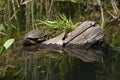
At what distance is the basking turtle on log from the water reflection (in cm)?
18

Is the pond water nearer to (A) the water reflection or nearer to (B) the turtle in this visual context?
(A) the water reflection

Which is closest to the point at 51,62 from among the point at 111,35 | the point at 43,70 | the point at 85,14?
the point at 43,70

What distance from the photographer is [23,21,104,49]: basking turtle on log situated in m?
6.12

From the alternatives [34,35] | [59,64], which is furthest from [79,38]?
[59,64]

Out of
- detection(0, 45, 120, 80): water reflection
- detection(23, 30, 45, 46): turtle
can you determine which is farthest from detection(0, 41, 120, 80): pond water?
detection(23, 30, 45, 46): turtle

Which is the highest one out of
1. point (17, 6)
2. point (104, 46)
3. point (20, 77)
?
point (17, 6)

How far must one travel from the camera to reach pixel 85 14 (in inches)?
315

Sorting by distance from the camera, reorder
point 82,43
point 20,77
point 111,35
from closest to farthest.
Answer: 1. point 20,77
2. point 82,43
3. point 111,35

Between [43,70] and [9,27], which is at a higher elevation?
[9,27]

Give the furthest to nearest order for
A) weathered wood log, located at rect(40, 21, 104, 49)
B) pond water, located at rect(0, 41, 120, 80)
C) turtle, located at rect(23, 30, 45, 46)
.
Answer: turtle, located at rect(23, 30, 45, 46) < weathered wood log, located at rect(40, 21, 104, 49) < pond water, located at rect(0, 41, 120, 80)

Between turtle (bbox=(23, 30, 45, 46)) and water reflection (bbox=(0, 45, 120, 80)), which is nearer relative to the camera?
water reflection (bbox=(0, 45, 120, 80))

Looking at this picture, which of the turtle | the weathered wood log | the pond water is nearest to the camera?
the pond water

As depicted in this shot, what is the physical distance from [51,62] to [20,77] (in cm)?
84

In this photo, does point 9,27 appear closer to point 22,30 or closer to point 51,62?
point 22,30
